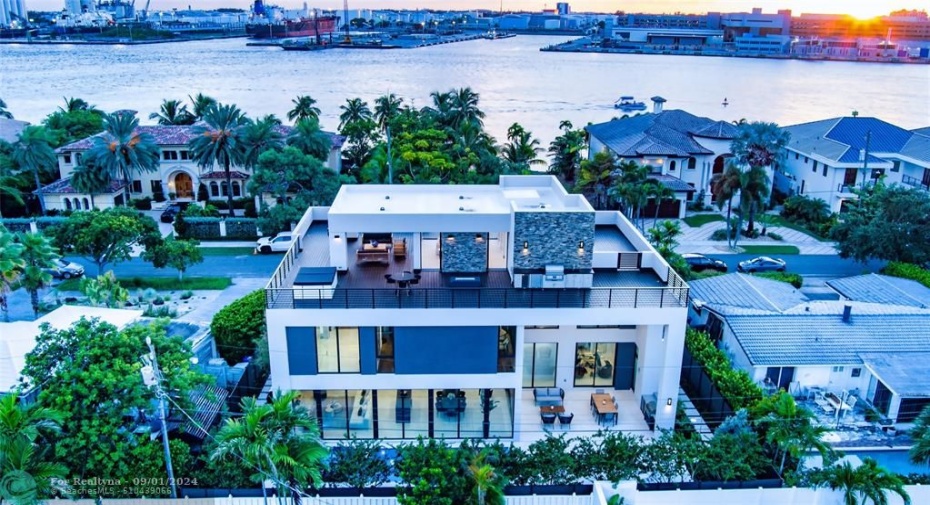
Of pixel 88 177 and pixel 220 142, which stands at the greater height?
pixel 220 142

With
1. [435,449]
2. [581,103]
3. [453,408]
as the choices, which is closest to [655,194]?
[453,408]

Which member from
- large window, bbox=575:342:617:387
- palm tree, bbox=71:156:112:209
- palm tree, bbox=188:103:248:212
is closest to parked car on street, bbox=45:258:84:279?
palm tree, bbox=71:156:112:209

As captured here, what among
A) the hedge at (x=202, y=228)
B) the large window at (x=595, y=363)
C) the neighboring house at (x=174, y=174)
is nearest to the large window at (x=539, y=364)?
the large window at (x=595, y=363)

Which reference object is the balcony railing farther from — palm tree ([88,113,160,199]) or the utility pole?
palm tree ([88,113,160,199])

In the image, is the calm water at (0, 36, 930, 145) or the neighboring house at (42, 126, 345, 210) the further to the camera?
the calm water at (0, 36, 930, 145)

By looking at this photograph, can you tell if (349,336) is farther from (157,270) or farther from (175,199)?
(175,199)

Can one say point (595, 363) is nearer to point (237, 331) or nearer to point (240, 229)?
point (237, 331)

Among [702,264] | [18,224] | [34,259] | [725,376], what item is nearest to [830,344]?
[725,376]
